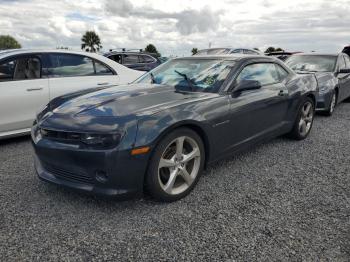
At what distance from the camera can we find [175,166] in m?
2.89

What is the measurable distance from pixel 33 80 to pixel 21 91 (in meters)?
0.26

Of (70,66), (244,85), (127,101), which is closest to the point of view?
(127,101)

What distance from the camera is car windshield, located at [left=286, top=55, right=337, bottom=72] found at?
712 cm

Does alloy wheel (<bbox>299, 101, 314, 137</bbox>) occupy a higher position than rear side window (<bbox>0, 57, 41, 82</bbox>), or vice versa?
rear side window (<bbox>0, 57, 41, 82</bbox>)

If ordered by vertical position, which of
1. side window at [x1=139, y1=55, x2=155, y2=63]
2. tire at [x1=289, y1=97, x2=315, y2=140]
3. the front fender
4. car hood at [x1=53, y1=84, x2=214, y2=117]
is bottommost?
tire at [x1=289, y1=97, x2=315, y2=140]

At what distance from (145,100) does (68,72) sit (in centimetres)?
268

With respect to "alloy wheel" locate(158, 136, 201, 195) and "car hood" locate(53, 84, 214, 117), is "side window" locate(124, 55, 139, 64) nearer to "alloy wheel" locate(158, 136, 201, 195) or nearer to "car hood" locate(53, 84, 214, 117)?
"car hood" locate(53, 84, 214, 117)

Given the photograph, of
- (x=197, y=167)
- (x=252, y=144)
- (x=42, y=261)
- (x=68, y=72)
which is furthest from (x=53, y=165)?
(x=68, y=72)

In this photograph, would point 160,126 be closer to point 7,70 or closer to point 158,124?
point 158,124

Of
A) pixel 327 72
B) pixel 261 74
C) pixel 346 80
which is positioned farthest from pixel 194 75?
pixel 346 80

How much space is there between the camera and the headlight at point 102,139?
247 centimetres

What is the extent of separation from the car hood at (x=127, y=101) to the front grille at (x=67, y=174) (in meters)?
0.49

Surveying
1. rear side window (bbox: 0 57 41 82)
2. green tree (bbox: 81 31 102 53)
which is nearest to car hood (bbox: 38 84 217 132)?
rear side window (bbox: 0 57 41 82)

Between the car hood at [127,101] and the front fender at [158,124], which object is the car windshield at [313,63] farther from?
the front fender at [158,124]
